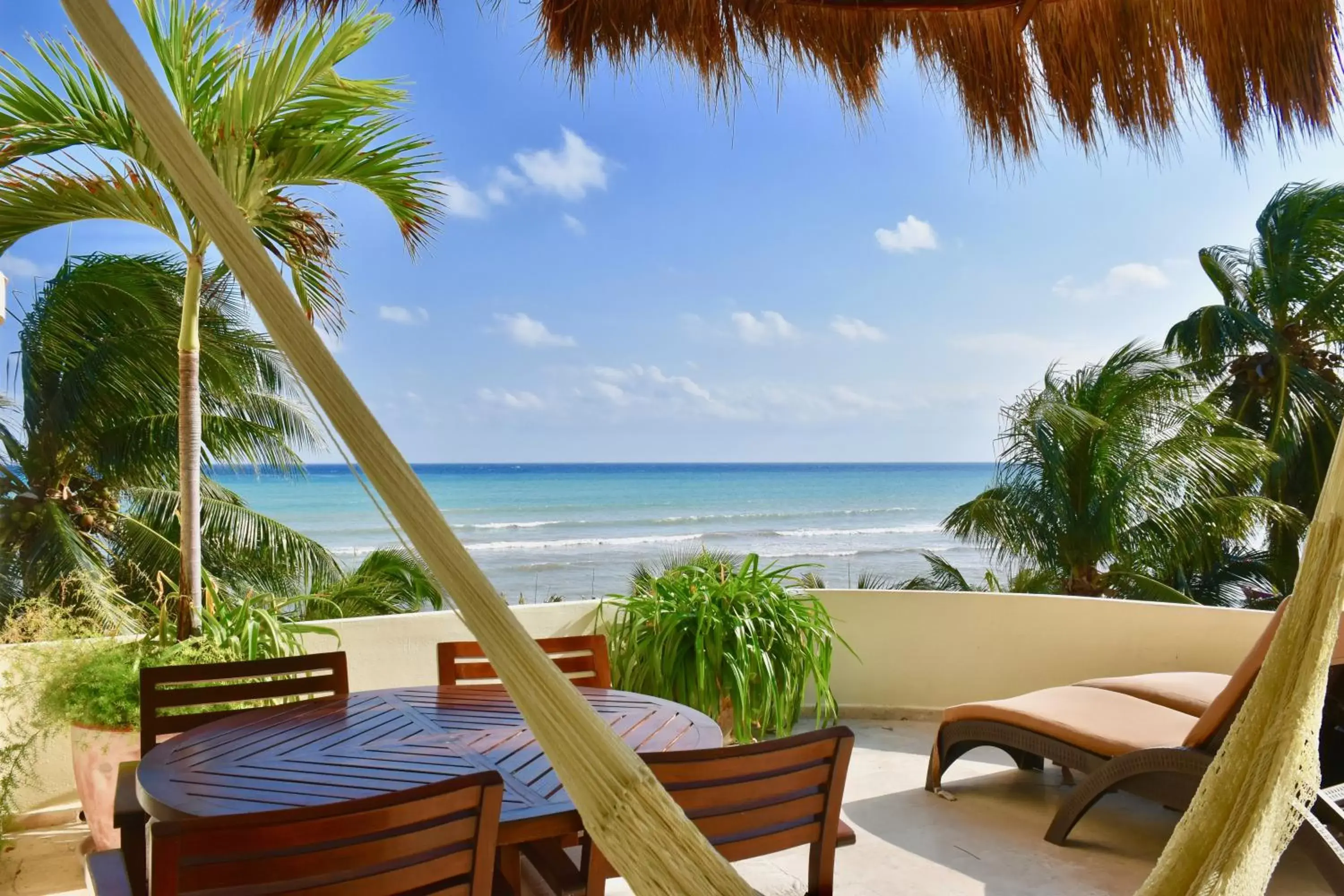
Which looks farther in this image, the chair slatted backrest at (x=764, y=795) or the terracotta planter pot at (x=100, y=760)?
the terracotta planter pot at (x=100, y=760)

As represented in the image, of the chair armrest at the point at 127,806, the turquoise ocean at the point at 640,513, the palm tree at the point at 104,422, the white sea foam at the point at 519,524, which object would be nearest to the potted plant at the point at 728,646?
the chair armrest at the point at 127,806

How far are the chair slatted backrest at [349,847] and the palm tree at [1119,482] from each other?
538cm

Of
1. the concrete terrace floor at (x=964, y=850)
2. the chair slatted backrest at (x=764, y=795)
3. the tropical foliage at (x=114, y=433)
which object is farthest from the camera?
the tropical foliage at (x=114, y=433)

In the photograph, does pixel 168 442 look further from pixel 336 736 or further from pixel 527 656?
pixel 527 656

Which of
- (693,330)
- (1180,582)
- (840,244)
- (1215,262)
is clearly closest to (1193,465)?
Result: (1180,582)

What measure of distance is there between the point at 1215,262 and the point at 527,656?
11.3 m

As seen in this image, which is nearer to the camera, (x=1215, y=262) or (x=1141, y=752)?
(x=1141, y=752)

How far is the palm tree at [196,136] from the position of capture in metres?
3.19

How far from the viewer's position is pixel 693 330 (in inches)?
1209

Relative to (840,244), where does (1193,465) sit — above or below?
below

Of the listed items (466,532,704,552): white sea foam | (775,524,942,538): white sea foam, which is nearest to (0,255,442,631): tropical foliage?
(466,532,704,552): white sea foam

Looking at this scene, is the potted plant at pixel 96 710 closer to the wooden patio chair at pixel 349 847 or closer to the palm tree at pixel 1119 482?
the wooden patio chair at pixel 349 847

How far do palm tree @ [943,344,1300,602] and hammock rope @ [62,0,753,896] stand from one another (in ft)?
19.1

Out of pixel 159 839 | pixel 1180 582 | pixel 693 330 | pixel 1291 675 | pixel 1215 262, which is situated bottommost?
pixel 1180 582
